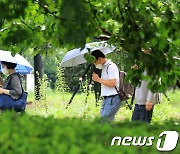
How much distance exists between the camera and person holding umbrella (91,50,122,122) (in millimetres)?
7616

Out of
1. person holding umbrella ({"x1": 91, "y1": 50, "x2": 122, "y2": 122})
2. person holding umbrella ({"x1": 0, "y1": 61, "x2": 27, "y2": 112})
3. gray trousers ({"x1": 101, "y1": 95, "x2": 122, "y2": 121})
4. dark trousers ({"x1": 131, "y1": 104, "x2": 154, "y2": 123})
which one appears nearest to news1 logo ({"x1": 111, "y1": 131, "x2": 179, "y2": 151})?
dark trousers ({"x1": 131, "y1": 104, "x2": 154, "y2": 123})

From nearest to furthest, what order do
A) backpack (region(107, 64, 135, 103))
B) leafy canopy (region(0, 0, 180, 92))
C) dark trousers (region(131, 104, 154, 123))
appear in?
1. leafy canopy (region(0, 0, 180, 92))
2. dark trousers (region(131, 104, 154, 123))
3. backpack (region(107, 64, 135, 103))

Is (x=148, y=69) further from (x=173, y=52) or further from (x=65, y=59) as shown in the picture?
(x=65, y=59)

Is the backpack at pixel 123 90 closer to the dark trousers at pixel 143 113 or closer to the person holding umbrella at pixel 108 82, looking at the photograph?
the person holding umbrella at pixel 108 82

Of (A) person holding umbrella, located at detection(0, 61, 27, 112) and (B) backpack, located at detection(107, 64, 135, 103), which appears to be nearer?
(A) person holding umbrella, located at detection(0, 61, 27, 112)

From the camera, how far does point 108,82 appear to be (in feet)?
24.9

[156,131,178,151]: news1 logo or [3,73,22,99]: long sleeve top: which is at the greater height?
[3,73,22,99]: long sleeve top

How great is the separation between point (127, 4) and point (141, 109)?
304cm

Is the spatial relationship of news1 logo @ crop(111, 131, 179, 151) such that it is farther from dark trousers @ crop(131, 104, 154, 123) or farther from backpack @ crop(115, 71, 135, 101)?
backpack @ crop(115, 71, 135, 101)

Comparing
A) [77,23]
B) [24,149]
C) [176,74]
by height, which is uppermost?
[77,23]

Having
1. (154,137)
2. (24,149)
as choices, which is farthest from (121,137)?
(24,149)

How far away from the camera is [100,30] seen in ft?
15.6

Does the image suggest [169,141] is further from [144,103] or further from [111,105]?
[111,105]

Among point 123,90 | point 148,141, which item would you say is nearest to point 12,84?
point 123,90
